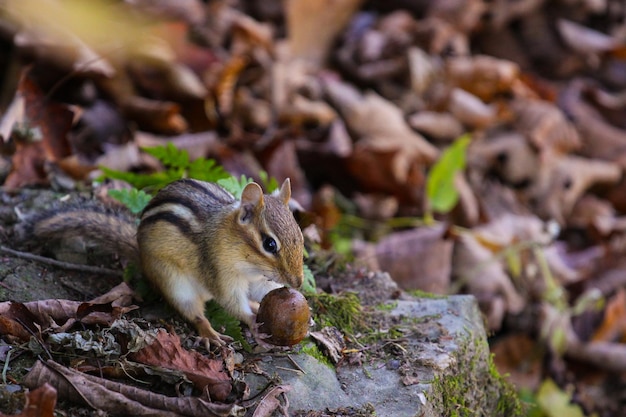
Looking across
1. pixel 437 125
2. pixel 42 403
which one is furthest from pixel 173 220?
pixel 437 125

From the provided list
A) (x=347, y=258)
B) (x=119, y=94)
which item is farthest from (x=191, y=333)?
(x=119, y=94)

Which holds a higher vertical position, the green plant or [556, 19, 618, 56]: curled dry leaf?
the green plant

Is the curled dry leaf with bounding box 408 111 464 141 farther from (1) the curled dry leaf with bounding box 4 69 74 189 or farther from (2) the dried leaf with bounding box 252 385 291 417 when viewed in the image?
(2) the dried leaf with bounding box 252 385 291 417

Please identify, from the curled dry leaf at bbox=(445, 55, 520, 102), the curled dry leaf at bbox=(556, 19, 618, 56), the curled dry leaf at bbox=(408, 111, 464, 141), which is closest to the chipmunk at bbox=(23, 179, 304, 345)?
the curled dry leaf at bbox=(408, 111, 464, 141)

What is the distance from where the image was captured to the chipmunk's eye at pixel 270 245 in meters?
2.87

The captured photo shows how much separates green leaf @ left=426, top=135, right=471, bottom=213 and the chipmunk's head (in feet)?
8.92

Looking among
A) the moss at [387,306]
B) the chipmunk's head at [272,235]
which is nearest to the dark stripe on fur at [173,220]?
the chipmunk's head at [272,235]

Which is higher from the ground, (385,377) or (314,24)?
(385,377)

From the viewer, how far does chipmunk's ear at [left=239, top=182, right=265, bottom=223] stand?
2879mm

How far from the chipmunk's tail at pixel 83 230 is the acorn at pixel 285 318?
2.60 feet

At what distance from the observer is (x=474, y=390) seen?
124 inches

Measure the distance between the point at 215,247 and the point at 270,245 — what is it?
25 centimetres

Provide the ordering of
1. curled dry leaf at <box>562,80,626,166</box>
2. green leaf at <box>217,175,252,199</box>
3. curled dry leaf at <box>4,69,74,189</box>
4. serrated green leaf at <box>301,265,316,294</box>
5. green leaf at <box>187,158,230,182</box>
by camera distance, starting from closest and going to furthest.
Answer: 1. serrated green leaf at <box>301,265,316,294</box>
2. green leaf at <box>217,175,252,199</box>
3. green leaf at <box>187,158,230,182</box>
4. curled dry leaf at <box>4,69,74,189</box>
5. curled dry leaf at <box>562,80,626,166</box>

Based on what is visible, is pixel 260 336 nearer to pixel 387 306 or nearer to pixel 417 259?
pixel 387 306
